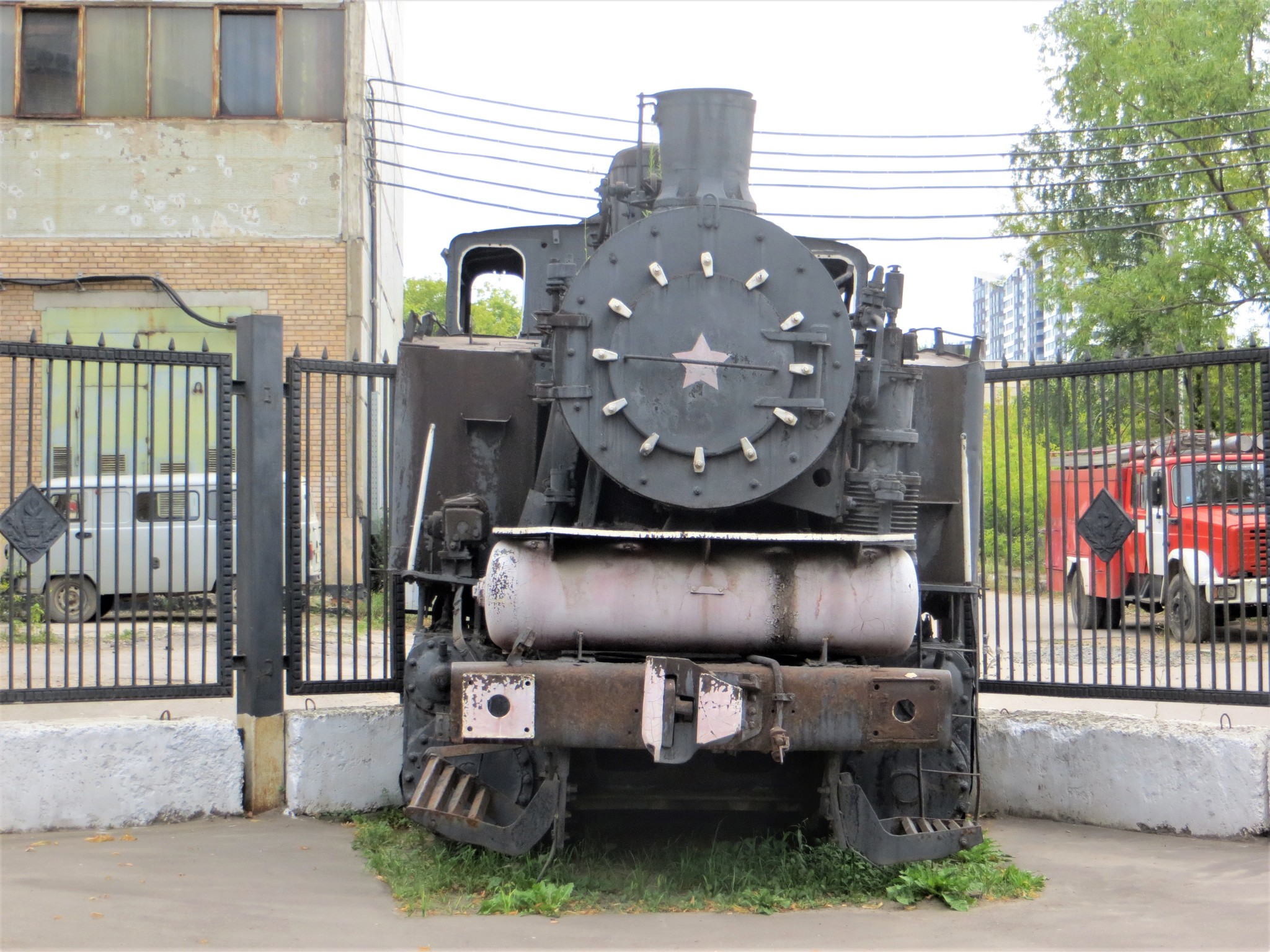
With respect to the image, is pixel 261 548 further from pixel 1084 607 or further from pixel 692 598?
pixel 1084 607

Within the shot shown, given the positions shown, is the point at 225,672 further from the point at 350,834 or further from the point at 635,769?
the point at 635,769

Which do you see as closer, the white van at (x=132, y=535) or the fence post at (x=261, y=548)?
the white van at (x=132, y=535)

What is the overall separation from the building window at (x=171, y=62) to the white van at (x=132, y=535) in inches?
407

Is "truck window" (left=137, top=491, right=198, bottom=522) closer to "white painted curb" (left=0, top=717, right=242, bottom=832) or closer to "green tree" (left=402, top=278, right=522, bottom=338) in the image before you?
"white painted curb" (left=0, top=717, right=242, bottom=832)

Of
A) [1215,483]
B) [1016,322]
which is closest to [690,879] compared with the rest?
[1215,483]

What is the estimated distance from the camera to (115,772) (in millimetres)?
6129

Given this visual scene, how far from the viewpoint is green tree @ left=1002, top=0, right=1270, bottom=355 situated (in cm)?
2114

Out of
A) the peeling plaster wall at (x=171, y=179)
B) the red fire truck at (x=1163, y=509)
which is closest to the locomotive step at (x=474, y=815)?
the red fire truck at (x=1163, y=509)

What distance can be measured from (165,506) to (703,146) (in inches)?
198

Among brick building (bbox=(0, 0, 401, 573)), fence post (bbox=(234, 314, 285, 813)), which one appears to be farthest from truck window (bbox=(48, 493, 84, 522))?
brick building (bbox=(0, 0, 401, 573))

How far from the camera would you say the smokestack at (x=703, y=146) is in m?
5.51

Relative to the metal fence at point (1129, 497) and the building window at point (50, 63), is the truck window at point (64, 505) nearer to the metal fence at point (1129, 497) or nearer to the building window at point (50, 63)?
the metal fence at point (1129, 497)

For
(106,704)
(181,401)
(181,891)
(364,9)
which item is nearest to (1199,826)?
(181,891)

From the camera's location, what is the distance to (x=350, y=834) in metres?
6.11
